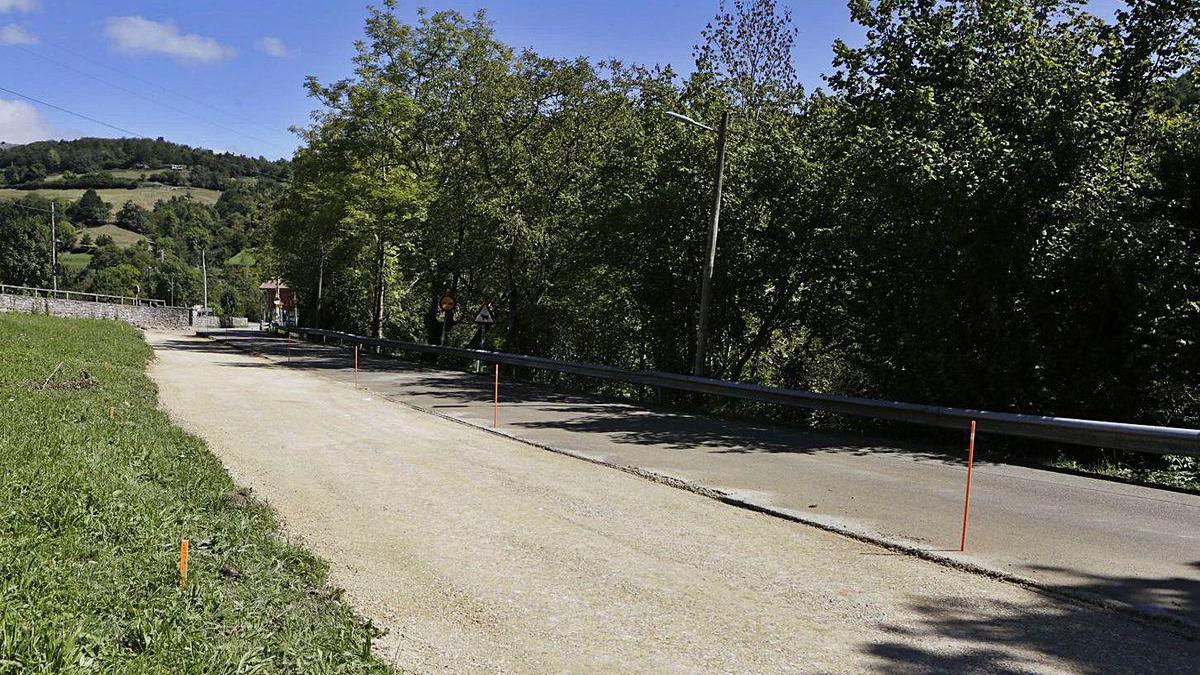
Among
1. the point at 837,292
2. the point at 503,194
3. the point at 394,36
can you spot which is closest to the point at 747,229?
the point at 837,292

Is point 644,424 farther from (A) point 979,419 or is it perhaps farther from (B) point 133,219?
(B) point 133,219

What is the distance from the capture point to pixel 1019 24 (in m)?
14.4

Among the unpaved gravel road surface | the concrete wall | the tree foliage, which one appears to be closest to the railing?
the concrete wall

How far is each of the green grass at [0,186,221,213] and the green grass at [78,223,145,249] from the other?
811cm

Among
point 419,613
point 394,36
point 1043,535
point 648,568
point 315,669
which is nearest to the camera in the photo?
point 315,669

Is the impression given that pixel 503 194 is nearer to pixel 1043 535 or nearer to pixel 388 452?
pixel 388 452

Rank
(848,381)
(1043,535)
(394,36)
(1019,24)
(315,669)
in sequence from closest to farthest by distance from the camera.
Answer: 1. (315,669)
2. (1043,535)
3. (1019,24)
4. (848,381)
5. (394,36)

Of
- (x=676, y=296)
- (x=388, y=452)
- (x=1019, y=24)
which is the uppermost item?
(x=1019, y=24)

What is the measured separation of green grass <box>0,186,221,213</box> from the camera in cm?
15155

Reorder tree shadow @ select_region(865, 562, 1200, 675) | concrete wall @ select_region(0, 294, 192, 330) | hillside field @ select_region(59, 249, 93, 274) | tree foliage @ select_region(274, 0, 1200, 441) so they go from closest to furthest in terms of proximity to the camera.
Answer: tree shadow @ select_region(865, 562, 1200, 675) < tree foliage @ select_region(274, 0, 1200, 441) < concrete wall @ select_region(0, 294, 192, 330) < hillside field @ select_region(59, 249, 93, 274)

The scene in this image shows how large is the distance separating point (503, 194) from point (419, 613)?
23584mm

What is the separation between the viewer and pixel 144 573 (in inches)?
182

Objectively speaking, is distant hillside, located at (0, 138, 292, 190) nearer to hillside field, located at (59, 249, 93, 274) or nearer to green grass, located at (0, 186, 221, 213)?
green grass, located at (0, 186, 221, 213)

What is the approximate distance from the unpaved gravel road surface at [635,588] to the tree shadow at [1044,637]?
2 cm
